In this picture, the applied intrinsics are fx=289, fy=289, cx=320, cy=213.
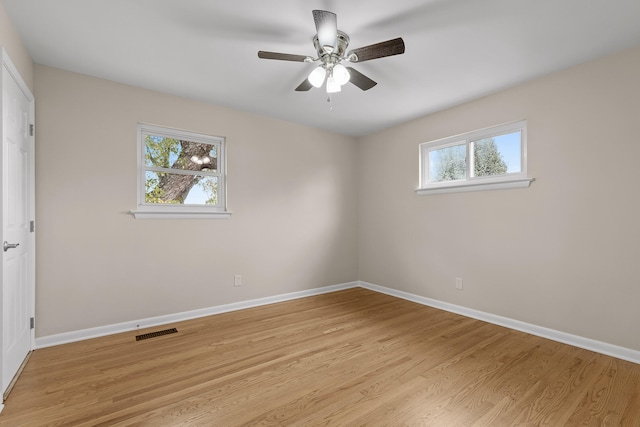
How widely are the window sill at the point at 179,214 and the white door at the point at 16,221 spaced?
2.71ft

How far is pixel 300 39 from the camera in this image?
224 cm

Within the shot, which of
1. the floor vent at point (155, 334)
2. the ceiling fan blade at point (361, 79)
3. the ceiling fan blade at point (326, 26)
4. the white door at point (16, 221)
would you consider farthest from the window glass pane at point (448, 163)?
the white door at point (16, 221)

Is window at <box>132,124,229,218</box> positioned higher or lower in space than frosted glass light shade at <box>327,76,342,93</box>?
lower

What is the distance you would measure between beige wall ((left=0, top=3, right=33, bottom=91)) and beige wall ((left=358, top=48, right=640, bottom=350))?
395cm

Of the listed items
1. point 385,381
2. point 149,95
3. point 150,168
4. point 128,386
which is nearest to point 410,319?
point 385,381

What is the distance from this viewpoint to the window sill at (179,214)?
302 centimetres

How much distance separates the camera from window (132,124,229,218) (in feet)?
10.2

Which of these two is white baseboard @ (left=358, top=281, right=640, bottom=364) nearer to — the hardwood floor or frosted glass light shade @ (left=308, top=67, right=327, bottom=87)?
the hardwood floor

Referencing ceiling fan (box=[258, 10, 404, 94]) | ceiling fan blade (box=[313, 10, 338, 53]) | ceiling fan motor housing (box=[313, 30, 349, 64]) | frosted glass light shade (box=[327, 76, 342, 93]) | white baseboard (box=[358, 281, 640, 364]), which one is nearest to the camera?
ceiling fan blade (box=[313, 10, 338, 53])

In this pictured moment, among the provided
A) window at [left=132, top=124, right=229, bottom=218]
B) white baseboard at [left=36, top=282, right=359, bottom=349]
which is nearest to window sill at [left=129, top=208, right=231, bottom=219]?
window at [left=132, top=124, right=229, bottom=218]

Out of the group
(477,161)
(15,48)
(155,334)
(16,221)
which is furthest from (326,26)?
(155,334)

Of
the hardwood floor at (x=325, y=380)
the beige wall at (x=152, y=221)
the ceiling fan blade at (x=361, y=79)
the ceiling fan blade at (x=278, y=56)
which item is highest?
the ceiling fan blade at (x=278, y=56)

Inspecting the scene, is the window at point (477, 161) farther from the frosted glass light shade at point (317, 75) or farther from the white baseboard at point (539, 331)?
the frosted glass light shade at point (317, 75)

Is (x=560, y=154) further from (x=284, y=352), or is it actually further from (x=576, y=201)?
(x=284, y=352)
